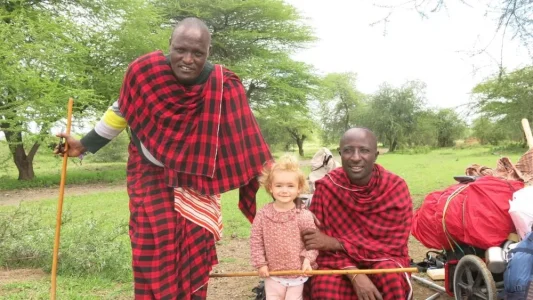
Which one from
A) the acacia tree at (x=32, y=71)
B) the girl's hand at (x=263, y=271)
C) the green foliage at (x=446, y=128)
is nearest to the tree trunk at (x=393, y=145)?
the green foliage at (x=446, y=128)

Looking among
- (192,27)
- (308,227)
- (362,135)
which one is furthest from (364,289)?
(192,27)

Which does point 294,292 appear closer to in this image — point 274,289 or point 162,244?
point 274,289

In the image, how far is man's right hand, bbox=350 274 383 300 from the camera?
109 inches

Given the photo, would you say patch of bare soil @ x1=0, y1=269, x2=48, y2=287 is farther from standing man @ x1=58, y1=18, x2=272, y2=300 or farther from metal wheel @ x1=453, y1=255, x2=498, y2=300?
metal wheel @ x1=453, y1=255, x2=498, y2=300

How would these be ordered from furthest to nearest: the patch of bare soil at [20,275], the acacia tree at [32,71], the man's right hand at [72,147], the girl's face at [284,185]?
the acacia tree at [32,71] → the patch of bare soil at [20,275] → the man's right hand at [72,147] → the girl's face at [284,185]

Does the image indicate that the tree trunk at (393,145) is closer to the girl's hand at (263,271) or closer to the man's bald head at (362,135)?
the man's bald head at (362,135)

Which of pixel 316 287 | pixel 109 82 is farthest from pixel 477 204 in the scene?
pixel 109 82

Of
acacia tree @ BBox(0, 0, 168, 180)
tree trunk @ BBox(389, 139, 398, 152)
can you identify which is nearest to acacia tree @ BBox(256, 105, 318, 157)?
tree trunk @ BBox(389, 139, 398, 152)

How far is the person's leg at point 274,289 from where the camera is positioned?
2900 mm

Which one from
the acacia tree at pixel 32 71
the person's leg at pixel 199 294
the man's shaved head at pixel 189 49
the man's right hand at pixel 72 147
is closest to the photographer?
the man's shaved head at pixel 189 49

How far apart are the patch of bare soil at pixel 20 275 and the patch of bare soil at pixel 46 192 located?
28.8 ft

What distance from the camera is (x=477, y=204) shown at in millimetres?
3191

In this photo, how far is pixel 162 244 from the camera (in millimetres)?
2555

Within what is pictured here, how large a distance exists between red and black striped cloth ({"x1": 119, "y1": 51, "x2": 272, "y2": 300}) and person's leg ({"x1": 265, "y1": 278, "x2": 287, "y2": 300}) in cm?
43
